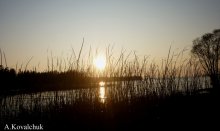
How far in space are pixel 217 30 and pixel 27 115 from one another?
82.1 feet

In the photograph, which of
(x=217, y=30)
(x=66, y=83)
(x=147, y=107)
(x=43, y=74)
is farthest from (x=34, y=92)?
(x=217, y=30)

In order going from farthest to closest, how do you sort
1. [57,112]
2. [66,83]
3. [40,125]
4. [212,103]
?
[66,83] → [212,103] → [57,112] → [40,125]

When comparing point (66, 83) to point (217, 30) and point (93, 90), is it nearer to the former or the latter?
point (93, 90)

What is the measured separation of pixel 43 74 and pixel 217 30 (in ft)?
79.5

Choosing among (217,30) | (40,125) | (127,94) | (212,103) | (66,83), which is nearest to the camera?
(40,125)

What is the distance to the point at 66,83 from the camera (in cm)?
644

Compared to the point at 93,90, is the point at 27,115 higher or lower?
lower

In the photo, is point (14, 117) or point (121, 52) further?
point (121, 52)

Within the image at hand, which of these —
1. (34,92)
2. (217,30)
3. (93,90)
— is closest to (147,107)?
(93,90)

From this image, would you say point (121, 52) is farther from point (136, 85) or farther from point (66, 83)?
point (66, 83)

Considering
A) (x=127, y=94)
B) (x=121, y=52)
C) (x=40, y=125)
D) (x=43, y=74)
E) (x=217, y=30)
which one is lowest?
(x=40, y=125)

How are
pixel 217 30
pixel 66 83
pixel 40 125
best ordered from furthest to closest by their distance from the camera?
pixel 217 30
pixel 66 83
pixel 40 125

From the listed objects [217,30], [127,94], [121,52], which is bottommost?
[127,94]

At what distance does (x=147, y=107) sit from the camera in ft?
17.4
